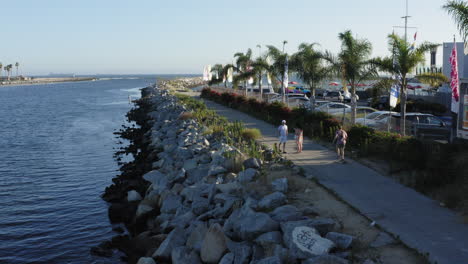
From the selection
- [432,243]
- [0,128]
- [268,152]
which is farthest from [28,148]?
[432,243]

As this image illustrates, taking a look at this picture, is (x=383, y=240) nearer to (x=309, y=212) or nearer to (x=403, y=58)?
(x=309, y=212)

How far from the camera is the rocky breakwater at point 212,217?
8.59 meters

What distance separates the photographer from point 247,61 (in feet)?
159

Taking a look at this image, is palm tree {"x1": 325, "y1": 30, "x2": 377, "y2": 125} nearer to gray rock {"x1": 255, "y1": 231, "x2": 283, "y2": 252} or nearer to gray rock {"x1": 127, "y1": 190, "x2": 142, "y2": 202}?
gray rock {"x1": 127, "y1": 190, "x2": 142, "y2": 202}

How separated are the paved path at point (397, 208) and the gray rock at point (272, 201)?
1809 mm

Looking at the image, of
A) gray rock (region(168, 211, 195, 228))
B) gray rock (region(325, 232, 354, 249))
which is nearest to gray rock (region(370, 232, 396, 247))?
gray rock (region(325, 232, 354, 249))

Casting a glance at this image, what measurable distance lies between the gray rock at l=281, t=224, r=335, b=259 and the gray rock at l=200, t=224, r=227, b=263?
64.1 inches

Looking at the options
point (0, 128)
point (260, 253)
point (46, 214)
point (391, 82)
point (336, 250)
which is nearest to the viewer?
point (336, 250)

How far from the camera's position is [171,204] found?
567 inches

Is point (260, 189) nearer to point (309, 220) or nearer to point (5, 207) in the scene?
point (309, 220)

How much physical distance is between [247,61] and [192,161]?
31.8 metres

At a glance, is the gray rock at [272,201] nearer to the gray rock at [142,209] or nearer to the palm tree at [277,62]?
the gray rock at [142,209]

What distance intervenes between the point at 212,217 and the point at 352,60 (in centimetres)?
1459

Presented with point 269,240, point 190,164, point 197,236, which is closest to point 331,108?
point 190,164
